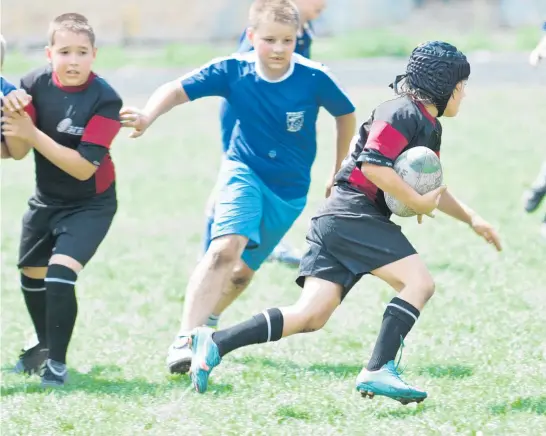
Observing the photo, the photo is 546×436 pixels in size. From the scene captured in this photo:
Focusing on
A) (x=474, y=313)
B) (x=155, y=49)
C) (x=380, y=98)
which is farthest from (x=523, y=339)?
(x=155, y=49)

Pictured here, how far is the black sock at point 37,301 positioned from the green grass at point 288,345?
0.26 m

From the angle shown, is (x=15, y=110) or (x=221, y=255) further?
(x=221, y=255)

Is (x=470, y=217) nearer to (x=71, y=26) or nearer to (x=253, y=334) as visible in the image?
(x=253, y=334)

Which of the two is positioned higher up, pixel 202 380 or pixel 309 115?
pixel 309 115

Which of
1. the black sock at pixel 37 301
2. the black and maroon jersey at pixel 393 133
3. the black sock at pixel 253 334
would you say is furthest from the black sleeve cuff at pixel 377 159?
the black sock at pixel 37 301

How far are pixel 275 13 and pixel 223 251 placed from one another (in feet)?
4.24

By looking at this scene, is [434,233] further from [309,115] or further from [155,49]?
[155,49]

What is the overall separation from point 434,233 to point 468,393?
426cm

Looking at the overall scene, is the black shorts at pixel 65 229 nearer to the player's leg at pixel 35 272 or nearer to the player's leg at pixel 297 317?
the player's leg at pixel 35 272

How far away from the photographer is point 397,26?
30.9 metres

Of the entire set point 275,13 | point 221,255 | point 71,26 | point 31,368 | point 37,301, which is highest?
point 275,13

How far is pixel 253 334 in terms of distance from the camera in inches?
200

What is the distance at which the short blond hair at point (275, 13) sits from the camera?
235 inches

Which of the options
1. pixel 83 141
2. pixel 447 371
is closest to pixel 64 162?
pixel 83 141
